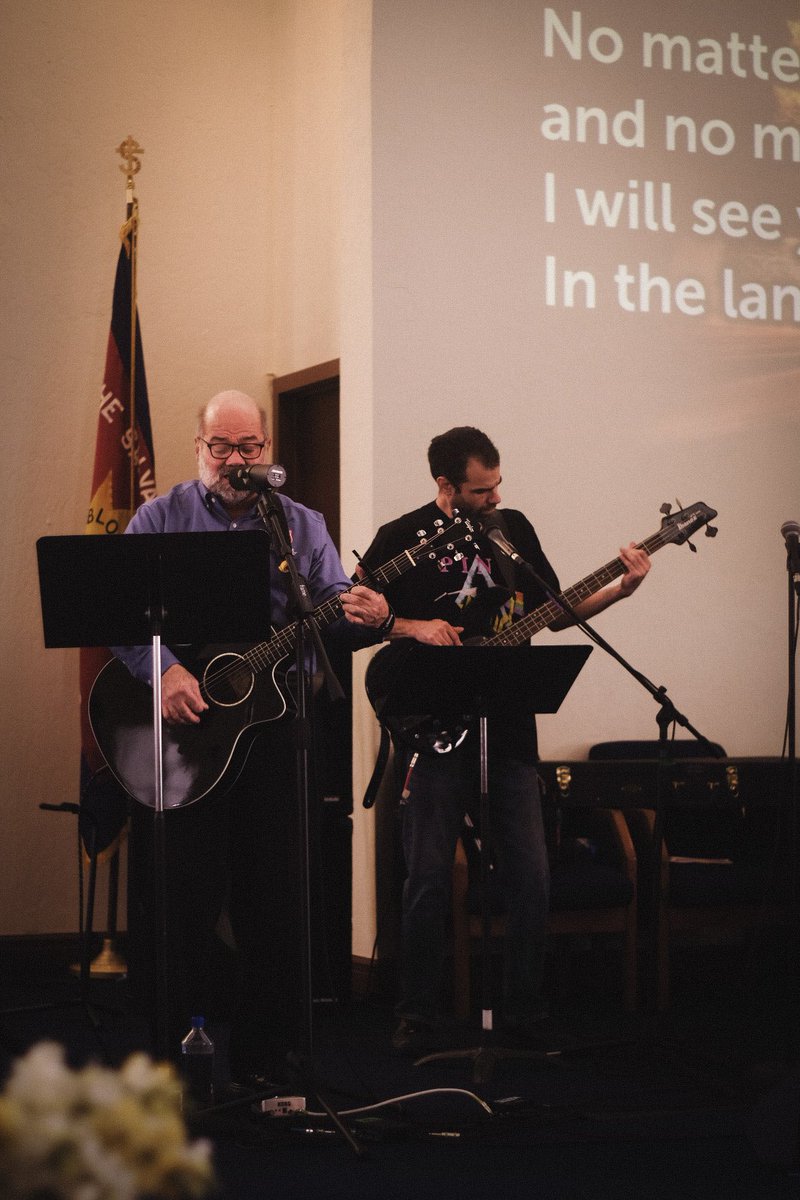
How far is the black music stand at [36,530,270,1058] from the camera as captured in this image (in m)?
2.95

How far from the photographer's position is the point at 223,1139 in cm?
325

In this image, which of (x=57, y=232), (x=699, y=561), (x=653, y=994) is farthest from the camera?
(x=57, y=232)

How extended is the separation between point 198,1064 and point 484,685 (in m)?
1.16

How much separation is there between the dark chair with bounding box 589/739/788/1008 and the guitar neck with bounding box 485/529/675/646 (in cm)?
102

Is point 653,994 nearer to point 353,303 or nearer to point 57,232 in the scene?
point 353,303

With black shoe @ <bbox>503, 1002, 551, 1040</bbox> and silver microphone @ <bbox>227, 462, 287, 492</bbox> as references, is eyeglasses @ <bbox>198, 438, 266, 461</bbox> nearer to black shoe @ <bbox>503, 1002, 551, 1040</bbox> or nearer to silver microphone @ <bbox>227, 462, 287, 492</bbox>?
silver microphone @ <bbox>227, 462, 287, 492</bbox>

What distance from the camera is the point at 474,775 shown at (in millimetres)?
4277

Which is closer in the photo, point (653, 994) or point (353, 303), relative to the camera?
point (653, 994)

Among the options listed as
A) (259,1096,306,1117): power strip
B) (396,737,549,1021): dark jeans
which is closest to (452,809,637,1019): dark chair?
(396,737,549,1021): dark jeans

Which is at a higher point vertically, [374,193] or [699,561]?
[374,193]

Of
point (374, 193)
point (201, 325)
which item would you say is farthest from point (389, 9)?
point (201, 325)

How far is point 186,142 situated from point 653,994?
13.0 feet

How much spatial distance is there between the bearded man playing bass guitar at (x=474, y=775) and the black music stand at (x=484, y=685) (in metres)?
0.32

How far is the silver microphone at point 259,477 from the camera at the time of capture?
294 cm
